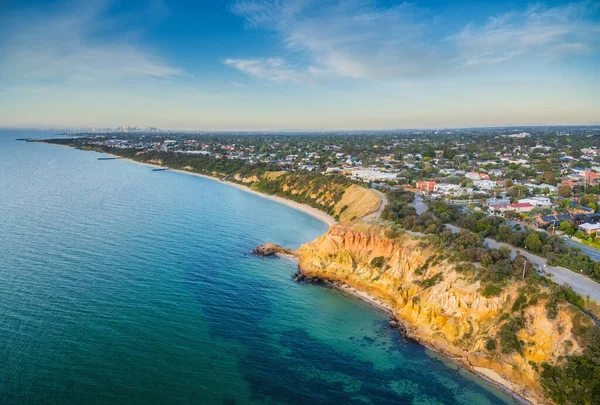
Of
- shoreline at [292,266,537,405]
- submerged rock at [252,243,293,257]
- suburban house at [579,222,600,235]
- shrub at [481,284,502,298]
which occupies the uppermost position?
suburban house at [579,222,600,235]

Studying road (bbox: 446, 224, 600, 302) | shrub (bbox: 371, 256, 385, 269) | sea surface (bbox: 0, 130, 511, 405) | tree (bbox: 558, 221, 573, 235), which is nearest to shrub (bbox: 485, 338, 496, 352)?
sea surface (bbox: 0, 130, 511, 405)

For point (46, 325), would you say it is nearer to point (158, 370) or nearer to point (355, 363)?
point (158, 370)

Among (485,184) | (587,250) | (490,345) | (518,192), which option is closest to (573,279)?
(490,345)

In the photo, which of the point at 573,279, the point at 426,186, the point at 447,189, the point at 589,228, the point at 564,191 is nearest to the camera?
the point at 573,279

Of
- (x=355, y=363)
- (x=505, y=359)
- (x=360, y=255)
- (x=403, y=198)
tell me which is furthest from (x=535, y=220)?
(x=355, y=363)

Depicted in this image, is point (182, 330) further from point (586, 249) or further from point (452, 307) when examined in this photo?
point (586, 249)

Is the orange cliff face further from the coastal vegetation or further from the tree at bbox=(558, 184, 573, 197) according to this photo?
the tree at bbox=(558, 184, 573, 197)
